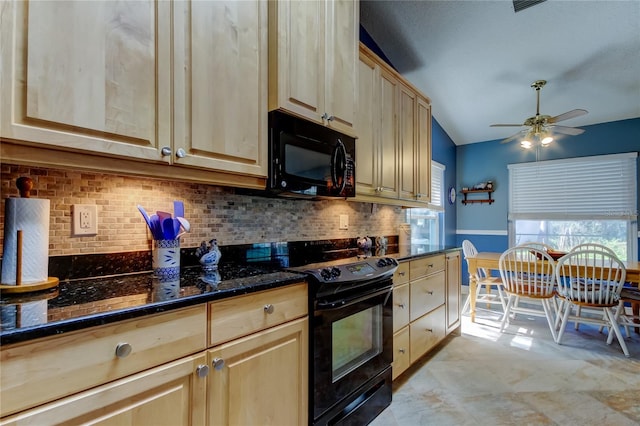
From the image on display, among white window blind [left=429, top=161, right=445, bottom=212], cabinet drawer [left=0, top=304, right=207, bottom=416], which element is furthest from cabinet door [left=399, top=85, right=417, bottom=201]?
cabinet drawer [left=0, top=304, right=207, bottom=416]

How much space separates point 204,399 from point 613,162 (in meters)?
5.45

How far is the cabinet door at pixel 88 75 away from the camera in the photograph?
84cm

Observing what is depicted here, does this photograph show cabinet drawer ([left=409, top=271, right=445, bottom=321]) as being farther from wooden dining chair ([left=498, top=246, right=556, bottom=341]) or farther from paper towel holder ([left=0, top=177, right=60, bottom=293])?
paper towel holder ([left=0, top=177, right=60, bottom=293])

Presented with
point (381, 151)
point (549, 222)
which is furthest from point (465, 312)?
point (381, 151)

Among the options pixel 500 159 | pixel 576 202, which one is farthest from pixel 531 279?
pixel 500 159

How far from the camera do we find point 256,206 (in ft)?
6.07

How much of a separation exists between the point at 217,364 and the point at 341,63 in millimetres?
1706

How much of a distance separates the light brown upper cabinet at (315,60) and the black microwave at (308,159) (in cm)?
6

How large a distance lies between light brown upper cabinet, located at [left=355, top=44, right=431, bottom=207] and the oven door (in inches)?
32.8

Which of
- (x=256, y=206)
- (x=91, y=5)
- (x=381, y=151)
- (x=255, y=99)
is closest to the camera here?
(x=91, y=5)

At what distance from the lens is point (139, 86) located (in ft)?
3.48

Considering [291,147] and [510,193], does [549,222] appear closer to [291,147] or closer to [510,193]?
[510,193]

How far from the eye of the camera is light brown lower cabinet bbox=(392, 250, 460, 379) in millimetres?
2055

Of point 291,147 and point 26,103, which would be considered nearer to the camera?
point 26,103
